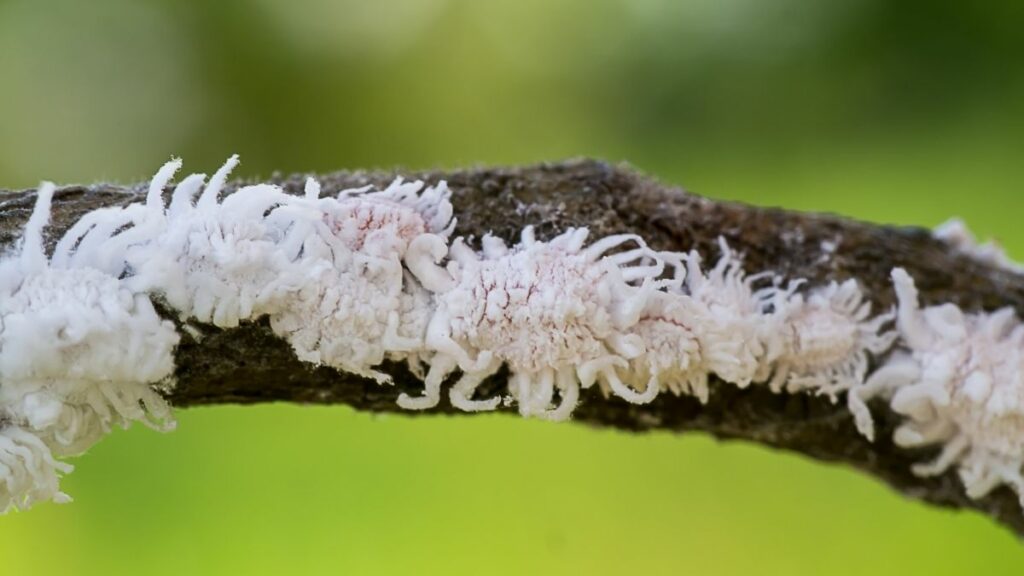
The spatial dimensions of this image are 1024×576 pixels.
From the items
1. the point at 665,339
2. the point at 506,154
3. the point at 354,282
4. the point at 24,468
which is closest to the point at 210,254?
the point at 354,282

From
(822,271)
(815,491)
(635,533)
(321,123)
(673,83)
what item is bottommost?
(635,533)

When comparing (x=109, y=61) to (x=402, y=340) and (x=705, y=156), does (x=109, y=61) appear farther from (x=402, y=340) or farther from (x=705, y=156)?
(x=402, y=340)

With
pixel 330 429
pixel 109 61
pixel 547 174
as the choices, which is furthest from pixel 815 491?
pixel 109 61

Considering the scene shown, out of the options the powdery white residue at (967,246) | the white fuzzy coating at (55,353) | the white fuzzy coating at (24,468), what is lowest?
the white fuzzy coating at (24,468)

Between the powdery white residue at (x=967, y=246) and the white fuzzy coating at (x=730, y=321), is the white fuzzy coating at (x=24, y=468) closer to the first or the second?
the white fuzzy coating at (x=730, y=321)

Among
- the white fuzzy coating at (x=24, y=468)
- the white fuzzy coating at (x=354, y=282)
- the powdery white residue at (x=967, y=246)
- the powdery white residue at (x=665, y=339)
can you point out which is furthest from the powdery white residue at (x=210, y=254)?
the powdery white residue at (x=967, y=246)

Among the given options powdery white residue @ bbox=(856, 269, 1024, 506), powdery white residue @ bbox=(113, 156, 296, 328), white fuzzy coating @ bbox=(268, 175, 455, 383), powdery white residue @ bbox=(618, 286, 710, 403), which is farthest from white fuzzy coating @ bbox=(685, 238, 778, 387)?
powdery white residue @ bbox=(113, 156, 296, 328)
